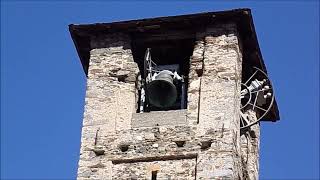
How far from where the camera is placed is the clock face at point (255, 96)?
31.1 metres

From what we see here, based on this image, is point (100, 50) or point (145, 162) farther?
point (100, 50)

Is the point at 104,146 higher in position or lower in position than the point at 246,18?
lower

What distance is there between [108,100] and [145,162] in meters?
1.69

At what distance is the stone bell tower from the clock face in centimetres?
2

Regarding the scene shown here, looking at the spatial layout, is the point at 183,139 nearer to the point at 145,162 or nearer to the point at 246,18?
the point at 145,162

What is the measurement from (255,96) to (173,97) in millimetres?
1906

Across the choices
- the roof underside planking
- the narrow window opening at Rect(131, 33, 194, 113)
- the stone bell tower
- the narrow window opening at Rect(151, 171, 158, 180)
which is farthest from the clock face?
the narrow window opening at Rect(151, 171, 158, 180)

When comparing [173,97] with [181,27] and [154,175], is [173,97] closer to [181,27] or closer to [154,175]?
[181,27]

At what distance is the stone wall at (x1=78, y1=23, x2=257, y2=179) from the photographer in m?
28.8

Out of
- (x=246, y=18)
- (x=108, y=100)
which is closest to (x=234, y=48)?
(x=246, y=18)

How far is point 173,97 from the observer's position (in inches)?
1196

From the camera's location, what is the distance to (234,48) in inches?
1188

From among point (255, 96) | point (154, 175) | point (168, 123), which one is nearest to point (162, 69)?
point (168, 123)

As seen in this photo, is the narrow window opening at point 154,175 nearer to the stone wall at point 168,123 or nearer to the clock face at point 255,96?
the stone wall at point 168,123
